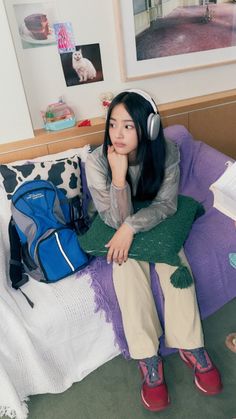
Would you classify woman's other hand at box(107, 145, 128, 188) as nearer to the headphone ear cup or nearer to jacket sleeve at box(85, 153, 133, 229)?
jacket sleeve at box(85, 153, 133, 229)

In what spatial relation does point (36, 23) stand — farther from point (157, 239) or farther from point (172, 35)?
point (157, 239)

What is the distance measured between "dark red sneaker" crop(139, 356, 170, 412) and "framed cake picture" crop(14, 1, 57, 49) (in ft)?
5.58

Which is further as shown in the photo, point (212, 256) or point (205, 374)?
point (212, 256)

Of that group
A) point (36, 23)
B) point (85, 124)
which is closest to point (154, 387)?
point (85, 124)

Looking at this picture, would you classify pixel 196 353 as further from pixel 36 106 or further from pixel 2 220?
pixel 36 106

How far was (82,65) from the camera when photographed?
1900mm

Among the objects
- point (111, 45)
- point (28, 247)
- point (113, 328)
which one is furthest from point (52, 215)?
point (111, 45)

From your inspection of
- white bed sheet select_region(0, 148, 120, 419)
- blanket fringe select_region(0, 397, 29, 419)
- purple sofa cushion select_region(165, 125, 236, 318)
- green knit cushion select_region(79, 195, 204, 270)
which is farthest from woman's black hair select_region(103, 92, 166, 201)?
blanket fringe select_region(0, 397, 29, 419)

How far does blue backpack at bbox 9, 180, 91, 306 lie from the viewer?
139cm

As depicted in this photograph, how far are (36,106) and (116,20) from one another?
2.22ft

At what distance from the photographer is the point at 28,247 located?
144 cm

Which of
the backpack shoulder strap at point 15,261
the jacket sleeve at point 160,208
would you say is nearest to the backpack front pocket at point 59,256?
the backpack shoulder strap at point 15,261

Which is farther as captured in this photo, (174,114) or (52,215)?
(174,114)

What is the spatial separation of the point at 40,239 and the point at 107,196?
1.15 ft
